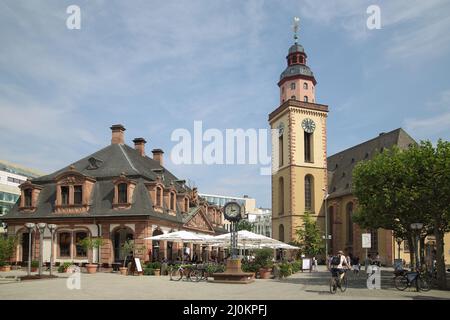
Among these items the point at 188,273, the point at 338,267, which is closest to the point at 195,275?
the point at 188,273

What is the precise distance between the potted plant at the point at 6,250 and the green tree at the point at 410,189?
25.6 metres

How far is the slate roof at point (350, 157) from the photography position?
2374 inches

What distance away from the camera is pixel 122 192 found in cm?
3888

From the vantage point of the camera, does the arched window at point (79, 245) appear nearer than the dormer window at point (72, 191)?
Yes

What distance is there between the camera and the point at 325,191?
64.5 meters

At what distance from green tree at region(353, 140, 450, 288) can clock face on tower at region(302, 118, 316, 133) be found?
34869 mm

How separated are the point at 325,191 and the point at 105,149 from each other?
31.2 meters

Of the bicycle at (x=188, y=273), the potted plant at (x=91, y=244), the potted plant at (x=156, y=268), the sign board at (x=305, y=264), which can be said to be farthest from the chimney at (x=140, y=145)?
the bicycle at (x=188, y=273)

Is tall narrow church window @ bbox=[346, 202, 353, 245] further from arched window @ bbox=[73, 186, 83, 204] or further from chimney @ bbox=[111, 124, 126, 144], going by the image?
arched window @ bbox=[73, 186, 83, 204]

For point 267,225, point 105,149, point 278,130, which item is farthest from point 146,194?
point 267,225

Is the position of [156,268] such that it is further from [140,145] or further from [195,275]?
[140,145]

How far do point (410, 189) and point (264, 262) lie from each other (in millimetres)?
11711

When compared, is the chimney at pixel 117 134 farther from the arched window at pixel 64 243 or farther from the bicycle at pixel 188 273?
the bicycle at pixel 188 273
